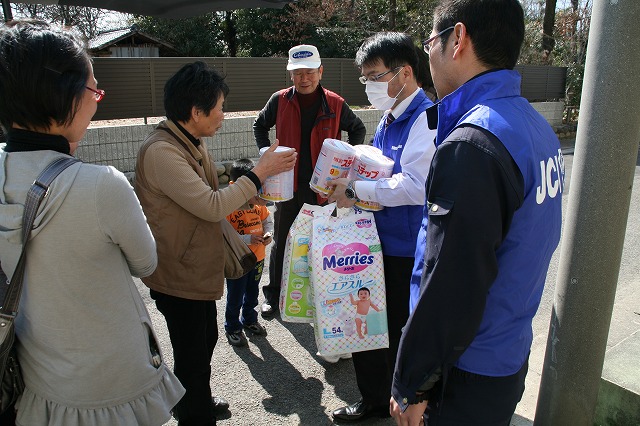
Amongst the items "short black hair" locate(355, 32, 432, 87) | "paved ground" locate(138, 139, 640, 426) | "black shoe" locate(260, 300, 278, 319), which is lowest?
"paved ground" locate(138, 139, 640, 426)

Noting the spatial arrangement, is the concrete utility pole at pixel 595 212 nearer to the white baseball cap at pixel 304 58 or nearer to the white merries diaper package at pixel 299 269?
the white merries diaper package at pixel 299 269

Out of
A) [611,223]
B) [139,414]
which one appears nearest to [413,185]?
[611,223]

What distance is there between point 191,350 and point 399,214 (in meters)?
1.19

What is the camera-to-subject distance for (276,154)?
99.8 inches

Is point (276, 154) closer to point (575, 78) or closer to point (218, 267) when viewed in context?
point (218, 267)

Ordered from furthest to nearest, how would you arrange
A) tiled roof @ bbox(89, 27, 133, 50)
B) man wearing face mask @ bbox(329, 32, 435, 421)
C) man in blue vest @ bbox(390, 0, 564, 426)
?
tiled roof @ bbox(89, 27, 133, 50)
man wearing face mask @ bbox(329, 32, 435, 421)
man in blue vest @ bbox(390, 0, 564, 426)

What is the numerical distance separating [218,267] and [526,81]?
40.7 ft

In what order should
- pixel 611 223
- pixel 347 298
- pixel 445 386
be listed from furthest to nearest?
pixel 347 298 < pixel 611 223 < pixel 445 386

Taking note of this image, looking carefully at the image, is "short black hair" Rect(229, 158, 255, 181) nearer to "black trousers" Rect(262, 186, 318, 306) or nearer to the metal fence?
"black trousers" Rect(262, 186, 318, 306)

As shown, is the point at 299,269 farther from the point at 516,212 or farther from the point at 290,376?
the point at 516,212

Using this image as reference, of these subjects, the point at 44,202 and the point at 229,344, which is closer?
the point at 44,202

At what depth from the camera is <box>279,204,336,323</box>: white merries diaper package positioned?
269 cm

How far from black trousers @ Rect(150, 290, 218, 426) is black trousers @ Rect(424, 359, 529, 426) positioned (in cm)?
126

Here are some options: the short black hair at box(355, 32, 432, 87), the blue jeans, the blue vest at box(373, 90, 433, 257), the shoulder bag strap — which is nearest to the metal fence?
the blue jeans
